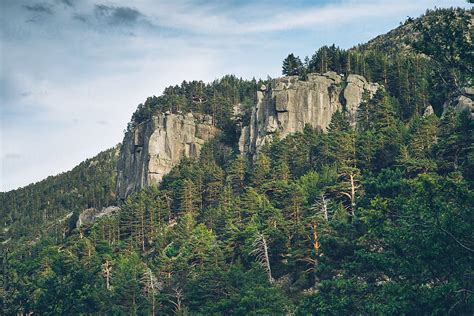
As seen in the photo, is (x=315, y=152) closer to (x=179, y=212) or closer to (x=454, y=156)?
(x=179, y=212)

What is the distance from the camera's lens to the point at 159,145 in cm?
12594

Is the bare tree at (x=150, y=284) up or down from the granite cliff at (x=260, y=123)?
down

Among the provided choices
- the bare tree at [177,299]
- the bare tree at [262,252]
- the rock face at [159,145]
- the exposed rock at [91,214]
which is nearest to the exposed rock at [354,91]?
the rock face at [159,145]

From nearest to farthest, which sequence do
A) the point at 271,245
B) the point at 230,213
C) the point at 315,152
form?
the point at 271,245 → the point at 230,213 → the point at 315,152

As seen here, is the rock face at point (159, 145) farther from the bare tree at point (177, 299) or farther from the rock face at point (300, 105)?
the bare tree at point (177, 299)

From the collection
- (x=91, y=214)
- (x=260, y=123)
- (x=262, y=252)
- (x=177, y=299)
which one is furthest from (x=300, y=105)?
(x=177, y=299)

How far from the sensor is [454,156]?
5591 cm

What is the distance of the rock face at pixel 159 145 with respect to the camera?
406 feet

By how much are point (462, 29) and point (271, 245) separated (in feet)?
134

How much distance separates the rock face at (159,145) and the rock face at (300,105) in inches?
658

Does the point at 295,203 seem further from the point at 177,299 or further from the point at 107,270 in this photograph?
the point at 107,270

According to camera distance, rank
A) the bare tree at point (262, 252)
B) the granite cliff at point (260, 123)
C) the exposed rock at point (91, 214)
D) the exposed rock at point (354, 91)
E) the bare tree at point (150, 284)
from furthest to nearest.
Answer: the exposed rock at point (91, 214) → the granite cliff at point (260, 123) → the exposed rock at point (354, 91) → the bare tree at point (262, 252) → the bare tree at point (150, 284)

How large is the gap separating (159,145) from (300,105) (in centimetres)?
3147

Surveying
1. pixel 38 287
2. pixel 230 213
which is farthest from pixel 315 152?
pixel 38 287
